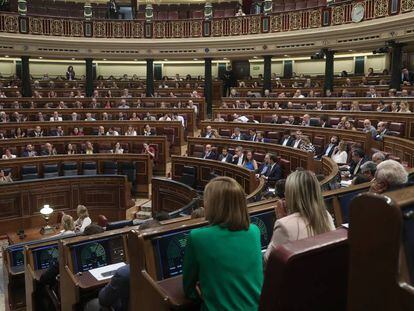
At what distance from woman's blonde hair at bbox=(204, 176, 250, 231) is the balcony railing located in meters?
13.2

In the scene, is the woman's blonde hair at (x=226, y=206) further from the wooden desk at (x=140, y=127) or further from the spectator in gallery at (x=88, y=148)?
the wooden desk at (x=140, y=127)

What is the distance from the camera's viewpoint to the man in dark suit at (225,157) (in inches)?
372

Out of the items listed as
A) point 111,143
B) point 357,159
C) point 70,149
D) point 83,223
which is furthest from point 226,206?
point 111,143

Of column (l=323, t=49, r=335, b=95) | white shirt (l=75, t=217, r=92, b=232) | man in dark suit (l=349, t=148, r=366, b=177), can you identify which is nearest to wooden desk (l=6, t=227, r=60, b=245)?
white shirt (l=75, t=217, r=92, b=232)

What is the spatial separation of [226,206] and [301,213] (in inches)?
15.3

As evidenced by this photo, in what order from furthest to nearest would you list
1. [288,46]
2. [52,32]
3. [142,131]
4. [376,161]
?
[52,32] → [288,46] → [142,131] → [376,161]

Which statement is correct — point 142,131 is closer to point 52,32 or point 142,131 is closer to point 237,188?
point 52,32

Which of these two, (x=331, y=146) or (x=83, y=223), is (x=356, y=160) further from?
(x=83, y=223)

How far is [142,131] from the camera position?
1256 centimetres

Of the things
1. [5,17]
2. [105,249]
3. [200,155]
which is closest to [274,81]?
[200,155]

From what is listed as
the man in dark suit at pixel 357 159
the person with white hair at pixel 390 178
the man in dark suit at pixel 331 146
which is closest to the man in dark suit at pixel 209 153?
the man in dark suit at pixel 331 146

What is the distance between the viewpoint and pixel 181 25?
1738 centimetres

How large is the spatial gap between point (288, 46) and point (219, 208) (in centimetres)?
1481

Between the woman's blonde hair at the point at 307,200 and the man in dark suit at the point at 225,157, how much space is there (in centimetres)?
740
